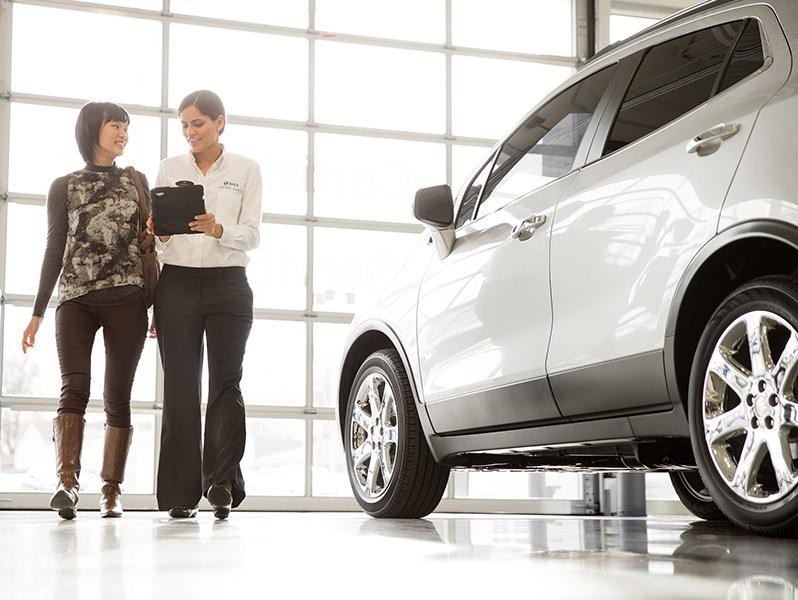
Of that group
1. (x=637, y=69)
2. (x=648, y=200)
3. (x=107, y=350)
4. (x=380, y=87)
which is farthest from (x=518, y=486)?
(x=648, y=200)

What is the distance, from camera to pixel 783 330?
9.80 feet

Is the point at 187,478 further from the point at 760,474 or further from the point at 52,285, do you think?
the point at 760,474

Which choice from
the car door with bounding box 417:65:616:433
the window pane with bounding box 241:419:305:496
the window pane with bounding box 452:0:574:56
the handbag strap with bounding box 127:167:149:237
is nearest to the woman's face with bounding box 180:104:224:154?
the handbag strap with bounding box 127:167:149:237

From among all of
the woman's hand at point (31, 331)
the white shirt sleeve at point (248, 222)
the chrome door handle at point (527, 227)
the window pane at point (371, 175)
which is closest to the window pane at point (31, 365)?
the window pane at point (371, 175)

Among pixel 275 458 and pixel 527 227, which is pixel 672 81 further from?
pixel 275 458

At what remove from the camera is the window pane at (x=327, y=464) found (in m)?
9.39

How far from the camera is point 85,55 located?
935cm

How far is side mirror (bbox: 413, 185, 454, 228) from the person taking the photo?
4715 mm

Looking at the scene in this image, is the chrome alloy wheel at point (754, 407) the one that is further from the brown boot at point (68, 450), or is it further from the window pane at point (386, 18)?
the window pane at point (386, 18)

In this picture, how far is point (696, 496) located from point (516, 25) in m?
6.61

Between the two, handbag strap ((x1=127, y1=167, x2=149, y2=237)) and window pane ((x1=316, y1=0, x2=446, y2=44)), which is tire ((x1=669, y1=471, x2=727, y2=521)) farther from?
window pane ((x1=316, y1=0, x2=446, y2=44))

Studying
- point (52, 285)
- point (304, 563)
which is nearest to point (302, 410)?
point (52, 285)

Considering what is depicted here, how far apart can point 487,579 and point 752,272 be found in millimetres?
1459

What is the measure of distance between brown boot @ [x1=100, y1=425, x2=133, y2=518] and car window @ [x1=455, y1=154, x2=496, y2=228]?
192cm
